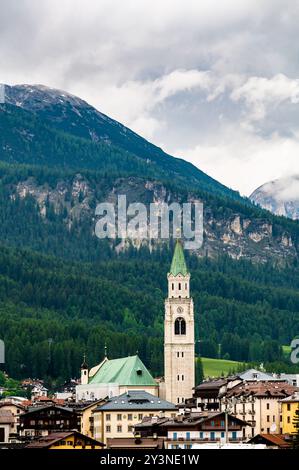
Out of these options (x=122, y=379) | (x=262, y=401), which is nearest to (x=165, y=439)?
(x=262, y=401)

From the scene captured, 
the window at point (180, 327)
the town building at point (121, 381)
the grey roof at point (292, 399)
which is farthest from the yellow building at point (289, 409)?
the window at point (180, 327)

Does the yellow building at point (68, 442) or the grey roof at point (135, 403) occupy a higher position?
the grey roof at point (135, 403)

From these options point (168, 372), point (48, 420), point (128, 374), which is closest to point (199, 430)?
point (48, 420)

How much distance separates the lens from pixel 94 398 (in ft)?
623

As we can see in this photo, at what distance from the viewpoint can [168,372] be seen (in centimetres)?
19412

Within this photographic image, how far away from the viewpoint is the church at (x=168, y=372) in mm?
186875

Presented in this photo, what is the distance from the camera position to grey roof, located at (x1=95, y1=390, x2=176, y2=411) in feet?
540

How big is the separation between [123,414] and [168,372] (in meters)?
31.8

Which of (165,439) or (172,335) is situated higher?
(172,335)

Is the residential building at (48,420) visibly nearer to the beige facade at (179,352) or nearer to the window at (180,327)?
the beige facade at (179,352)

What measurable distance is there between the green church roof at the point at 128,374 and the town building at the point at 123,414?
1636 cm

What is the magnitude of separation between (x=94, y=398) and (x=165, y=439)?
59.6m
